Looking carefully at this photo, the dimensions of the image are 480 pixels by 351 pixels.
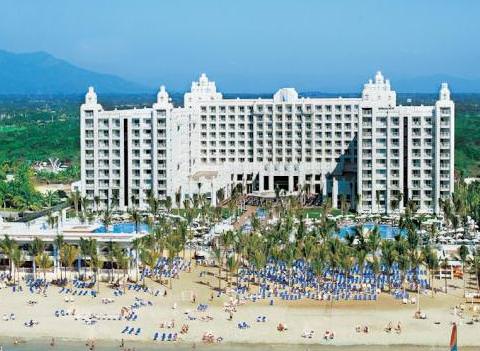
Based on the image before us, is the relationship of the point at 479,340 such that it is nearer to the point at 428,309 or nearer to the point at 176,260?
the point at 428,309

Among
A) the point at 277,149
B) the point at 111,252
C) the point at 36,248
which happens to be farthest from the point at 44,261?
the point at 277,149

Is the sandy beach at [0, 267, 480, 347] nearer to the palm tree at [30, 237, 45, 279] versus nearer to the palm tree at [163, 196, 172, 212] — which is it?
the palm tree at [30, 237, 45, 279]

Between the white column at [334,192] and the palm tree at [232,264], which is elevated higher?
the white column at [334,192]

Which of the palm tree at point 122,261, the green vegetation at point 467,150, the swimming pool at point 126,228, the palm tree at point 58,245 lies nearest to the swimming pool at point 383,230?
the swimming pool at point 126,228

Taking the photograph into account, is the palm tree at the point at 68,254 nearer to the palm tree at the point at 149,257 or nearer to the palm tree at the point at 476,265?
the palm tree at the point at 149,257

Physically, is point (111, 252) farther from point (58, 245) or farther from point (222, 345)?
point (222, 345)
